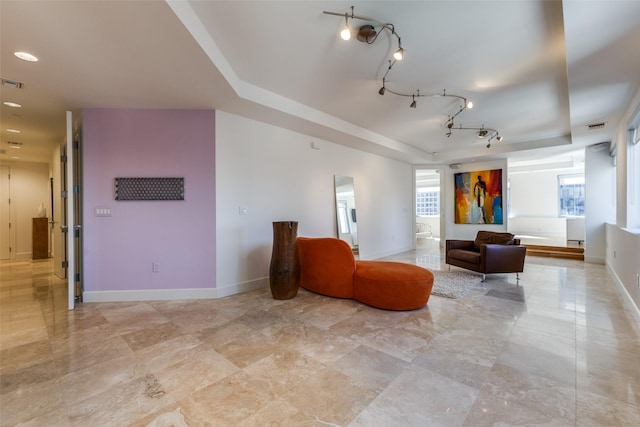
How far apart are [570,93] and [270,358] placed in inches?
179

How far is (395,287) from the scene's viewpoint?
3.10 meters

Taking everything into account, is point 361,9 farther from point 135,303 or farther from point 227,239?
point 135,303

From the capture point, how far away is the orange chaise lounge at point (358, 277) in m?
3.13

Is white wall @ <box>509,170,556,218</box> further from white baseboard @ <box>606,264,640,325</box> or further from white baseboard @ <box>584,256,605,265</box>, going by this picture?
white baseboard @ <box>606,264,640,325</box>

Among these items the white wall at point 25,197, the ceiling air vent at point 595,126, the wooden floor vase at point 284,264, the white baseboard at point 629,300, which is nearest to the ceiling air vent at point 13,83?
the wooden floor vase at point 284,264

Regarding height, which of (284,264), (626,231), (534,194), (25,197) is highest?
(534,194)

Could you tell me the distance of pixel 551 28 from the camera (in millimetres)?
2371

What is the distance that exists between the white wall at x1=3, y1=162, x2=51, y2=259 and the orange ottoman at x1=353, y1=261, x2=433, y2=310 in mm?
8323

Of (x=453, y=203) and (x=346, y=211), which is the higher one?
(x=453, y=203)

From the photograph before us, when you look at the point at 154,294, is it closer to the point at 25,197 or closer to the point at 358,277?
the point at 358,277

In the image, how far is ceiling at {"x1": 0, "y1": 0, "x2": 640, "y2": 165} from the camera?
208 centimetres

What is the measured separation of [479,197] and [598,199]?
7.66 feet

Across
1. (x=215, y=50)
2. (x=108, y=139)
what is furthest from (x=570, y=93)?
(x=108, y=139)

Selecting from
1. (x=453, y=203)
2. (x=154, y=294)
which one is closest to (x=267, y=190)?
(x=154, y=294)
